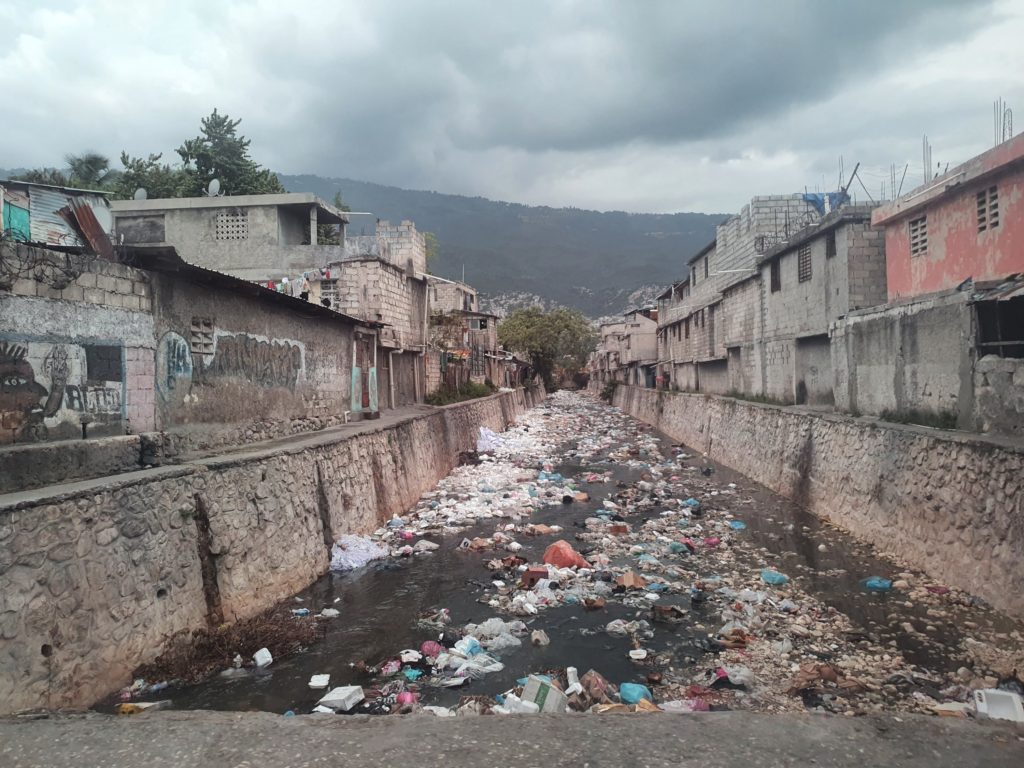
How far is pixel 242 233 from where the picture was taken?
1941 cm

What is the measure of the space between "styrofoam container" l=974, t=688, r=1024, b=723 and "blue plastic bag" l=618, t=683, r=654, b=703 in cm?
226

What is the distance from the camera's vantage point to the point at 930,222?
10.5 m

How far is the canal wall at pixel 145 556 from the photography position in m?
4.02

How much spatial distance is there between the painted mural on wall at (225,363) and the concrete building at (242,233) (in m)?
8.85

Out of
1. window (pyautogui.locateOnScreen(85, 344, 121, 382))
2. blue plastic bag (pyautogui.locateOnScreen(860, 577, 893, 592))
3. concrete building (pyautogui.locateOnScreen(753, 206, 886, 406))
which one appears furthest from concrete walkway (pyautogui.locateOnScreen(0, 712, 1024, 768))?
concrete building (pyautogui.locateOnScreen(753, 206, 886, 406))

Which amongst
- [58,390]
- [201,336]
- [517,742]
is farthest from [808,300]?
[58,390]

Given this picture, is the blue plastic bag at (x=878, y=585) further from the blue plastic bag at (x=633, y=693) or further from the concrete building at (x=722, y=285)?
the concrete building at (x=722, y=285)

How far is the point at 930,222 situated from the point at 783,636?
330 inches

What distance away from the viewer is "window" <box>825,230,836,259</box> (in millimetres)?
13508

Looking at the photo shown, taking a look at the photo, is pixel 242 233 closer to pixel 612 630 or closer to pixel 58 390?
pixel 58 390

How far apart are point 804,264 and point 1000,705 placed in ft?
41.6

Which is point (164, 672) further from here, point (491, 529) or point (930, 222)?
point (930, 222)

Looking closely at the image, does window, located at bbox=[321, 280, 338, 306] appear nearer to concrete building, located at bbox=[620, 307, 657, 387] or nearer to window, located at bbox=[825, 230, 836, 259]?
window, located at bbox=[825, 230, 836, 259]

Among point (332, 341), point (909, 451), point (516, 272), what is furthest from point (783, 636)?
point (516, 272)
